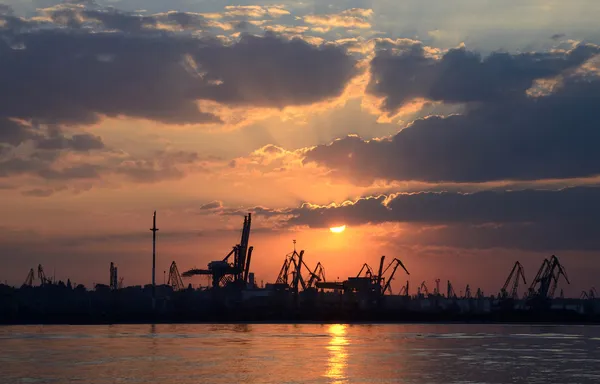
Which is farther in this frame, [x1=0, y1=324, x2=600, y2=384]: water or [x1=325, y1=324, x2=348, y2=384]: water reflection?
[x1=325, y1=324, x2=348, y2=384]: water reflection

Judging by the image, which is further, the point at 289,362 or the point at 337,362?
the point at 337,362

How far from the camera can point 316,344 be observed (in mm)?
114438

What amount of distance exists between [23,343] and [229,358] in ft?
123

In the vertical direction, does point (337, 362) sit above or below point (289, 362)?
below

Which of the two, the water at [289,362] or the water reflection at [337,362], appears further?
the water reflection at [337,362]

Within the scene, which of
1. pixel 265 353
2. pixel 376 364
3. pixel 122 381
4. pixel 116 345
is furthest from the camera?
pixel 116 345

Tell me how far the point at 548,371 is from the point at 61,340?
6941 centimetres

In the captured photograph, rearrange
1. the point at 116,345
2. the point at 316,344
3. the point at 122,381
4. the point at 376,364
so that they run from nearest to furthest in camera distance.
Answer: the point at 122,381
the point at 376,364
the point at 116,345
the point at 316,344

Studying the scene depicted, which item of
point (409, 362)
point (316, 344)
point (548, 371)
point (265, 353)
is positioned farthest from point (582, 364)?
point (316, 344)

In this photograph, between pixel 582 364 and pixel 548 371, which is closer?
pixel 548 371

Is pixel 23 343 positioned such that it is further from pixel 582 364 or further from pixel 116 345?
pixel 582 364

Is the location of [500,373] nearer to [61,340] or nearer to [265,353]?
[265,353]

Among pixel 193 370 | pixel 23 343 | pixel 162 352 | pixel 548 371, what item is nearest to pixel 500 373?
pixel 548 371

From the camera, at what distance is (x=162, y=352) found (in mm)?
95062
